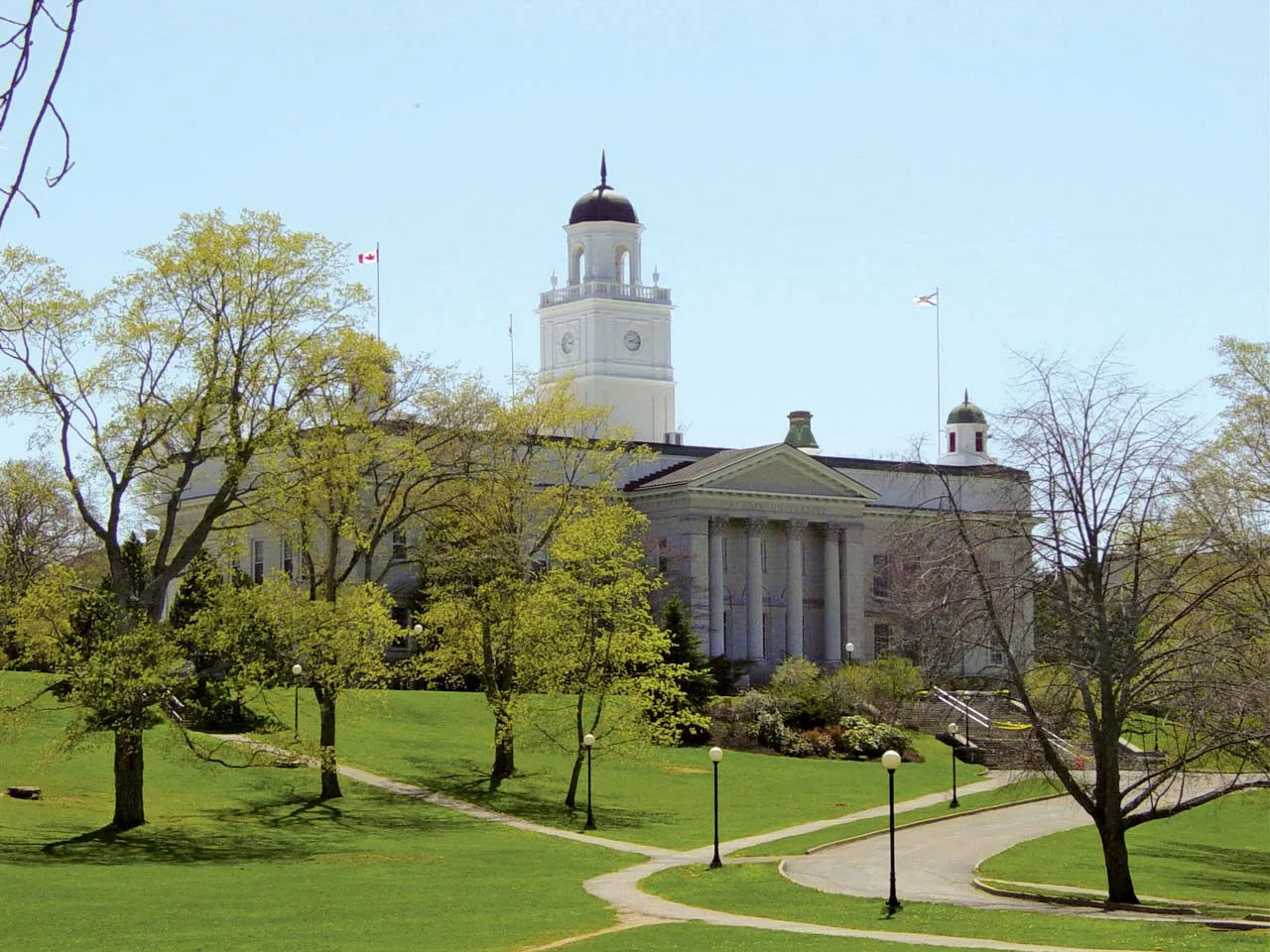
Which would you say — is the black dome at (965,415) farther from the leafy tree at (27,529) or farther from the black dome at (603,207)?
the leafy tree at (27,529)

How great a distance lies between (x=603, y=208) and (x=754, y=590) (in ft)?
95.6

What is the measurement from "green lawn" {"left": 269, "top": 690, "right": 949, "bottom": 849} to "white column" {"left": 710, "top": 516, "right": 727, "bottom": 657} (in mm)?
18051

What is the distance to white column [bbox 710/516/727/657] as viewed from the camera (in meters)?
82.9

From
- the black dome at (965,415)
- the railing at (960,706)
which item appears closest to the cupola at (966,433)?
the black dome at (965,415)

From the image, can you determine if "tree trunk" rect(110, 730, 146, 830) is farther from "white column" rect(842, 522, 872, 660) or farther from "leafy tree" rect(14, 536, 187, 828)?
"white column" rect(842, 522, 872, 660)

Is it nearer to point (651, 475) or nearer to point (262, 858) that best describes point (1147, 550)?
point (262, 858)

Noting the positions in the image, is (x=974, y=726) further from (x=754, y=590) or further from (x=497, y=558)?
(x=497, y=558)

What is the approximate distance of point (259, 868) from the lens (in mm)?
37156

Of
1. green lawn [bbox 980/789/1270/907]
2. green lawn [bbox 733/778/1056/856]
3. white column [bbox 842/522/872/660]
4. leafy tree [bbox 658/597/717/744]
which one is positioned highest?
white column [bbox 842/522/872/660]

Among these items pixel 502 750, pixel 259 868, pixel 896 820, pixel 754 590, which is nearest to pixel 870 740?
pixel 502 750

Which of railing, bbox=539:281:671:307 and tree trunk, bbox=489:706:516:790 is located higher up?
railing, bbox=539:281:671:307

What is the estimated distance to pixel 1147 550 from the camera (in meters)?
32.7

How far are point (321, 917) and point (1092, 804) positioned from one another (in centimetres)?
1404

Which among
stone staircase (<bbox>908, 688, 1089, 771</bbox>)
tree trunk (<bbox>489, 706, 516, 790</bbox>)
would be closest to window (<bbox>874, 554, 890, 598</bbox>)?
stone staircase (<bbox>908, 688, 1089, 771</bbox>)
